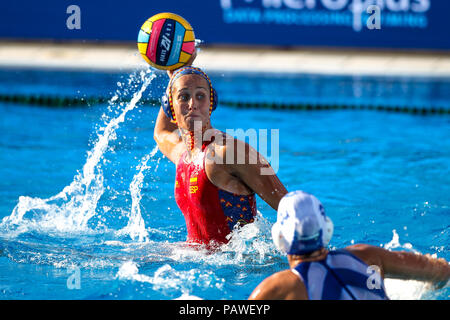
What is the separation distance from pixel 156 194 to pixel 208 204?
6.20 ft

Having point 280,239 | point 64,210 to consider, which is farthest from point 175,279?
point 64,210

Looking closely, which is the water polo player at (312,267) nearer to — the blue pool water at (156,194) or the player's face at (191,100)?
the blue pool water at (156,194)

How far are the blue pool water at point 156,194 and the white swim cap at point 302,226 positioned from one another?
671 mm

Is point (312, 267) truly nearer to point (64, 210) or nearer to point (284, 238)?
point (284, 238)

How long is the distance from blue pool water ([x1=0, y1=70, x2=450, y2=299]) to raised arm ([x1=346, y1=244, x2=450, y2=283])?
0.14 meters

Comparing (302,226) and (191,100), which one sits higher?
(191,100)

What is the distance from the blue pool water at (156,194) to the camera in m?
2.92

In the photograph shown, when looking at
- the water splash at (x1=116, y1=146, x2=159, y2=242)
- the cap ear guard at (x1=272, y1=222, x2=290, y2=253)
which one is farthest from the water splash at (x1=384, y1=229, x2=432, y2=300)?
the water splash at (x1=116, y1=146, x2=159, y2=242)

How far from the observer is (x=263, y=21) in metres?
10.1

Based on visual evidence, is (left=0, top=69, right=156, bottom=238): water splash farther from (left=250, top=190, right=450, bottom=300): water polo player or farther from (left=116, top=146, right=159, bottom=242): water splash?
(left=250, top=190, right=450, bottom=300): water polo player

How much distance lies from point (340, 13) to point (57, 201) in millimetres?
6885

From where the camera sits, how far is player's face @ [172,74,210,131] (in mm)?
2781

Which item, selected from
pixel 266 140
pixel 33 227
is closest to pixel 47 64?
pixel 266 140

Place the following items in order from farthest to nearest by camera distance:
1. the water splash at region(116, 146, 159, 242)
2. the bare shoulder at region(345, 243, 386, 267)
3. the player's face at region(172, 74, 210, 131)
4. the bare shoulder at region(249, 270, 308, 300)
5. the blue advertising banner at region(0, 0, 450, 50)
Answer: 1. the blue advertising banner at region(0, 0, 450, 50)
2. the water splash at region(116, 146, 159, 242)
3. the player's face at region(172, 74, 210, 131)
4. the bare shoulder at region(345, 243, 386, 267)
5. the bare shoulder at region(249, 270, 308, 300)
